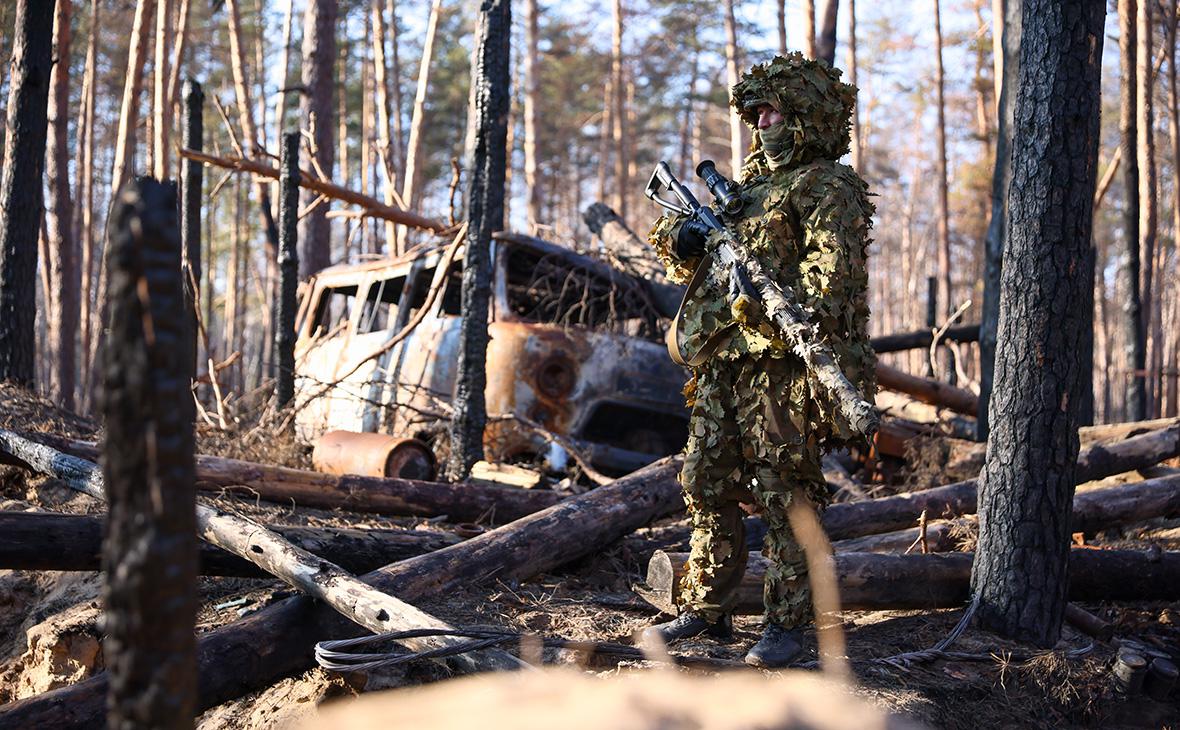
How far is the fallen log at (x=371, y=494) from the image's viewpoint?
6086 millimetres

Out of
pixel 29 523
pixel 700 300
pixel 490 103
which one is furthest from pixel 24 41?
pixel 700 300

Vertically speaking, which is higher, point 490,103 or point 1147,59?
point 1147,59

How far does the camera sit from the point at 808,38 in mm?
13680

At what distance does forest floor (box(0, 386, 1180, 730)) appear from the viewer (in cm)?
368

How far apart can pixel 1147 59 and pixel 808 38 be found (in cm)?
509

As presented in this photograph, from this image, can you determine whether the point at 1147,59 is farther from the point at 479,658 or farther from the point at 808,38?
the point at 479,658

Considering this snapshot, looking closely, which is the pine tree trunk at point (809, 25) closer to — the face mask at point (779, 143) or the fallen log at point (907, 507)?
the fallen log at point (907, 507)

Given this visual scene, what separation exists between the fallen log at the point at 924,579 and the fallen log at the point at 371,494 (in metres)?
1.51

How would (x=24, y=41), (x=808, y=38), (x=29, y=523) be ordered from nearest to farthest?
(x=29, y=523) < (x=24, y=41) < (x=808, y=38)

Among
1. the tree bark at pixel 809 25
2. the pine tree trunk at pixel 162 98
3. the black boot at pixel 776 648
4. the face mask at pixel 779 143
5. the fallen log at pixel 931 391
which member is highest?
the tree bark at pixel 809 25

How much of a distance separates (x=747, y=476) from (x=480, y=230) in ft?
12.1

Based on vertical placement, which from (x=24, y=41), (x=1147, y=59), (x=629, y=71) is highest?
(x=629, y=71)

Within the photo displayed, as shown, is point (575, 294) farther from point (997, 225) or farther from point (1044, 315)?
point (1044, 315)

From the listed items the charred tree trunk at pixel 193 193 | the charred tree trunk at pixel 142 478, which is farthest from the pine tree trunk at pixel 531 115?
the charred tree trunk at pixel 142 478
